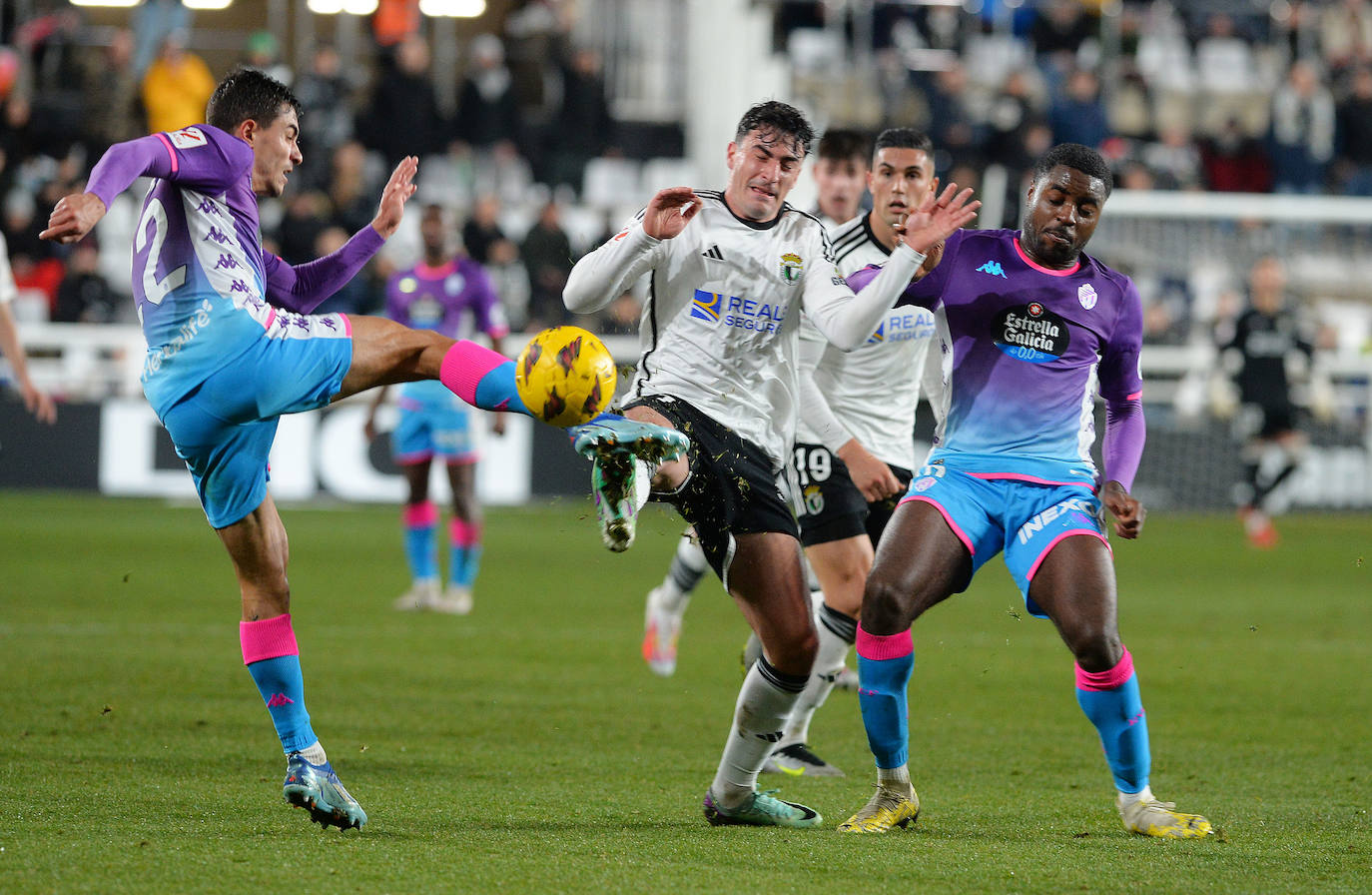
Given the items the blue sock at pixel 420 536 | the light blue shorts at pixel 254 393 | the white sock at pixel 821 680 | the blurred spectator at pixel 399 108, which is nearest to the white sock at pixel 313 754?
the light blue shorts at pixel 254 393

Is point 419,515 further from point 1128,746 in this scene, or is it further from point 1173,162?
point 1173,162

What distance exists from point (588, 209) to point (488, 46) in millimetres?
2969

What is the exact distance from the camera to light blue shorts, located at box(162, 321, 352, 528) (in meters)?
4.58

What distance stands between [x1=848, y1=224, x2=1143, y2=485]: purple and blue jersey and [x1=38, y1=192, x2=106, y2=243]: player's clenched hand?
248cm

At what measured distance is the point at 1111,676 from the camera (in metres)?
4.92

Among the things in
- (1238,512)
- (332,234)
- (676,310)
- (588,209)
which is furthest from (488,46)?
(676,310)

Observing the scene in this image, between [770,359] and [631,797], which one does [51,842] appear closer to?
[631,797]

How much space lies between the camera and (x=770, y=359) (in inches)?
210

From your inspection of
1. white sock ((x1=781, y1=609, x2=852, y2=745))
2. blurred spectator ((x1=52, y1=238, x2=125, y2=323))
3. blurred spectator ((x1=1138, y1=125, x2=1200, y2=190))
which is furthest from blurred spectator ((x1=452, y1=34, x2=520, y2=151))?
white sock ((x1=781, y1=609, x2=852, y2=745))

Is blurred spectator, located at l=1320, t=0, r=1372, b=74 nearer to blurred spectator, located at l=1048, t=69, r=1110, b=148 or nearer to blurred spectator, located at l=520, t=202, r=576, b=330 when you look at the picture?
blurred spectator, located at l=1048, t=69, r=1110, b=148

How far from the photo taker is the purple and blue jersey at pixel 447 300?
1114cm

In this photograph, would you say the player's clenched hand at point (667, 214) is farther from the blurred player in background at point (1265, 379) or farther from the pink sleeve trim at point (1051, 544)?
the blurred player in background at point (1265, 379)

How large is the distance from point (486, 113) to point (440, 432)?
974cm

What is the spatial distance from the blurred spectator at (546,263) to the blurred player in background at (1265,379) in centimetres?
676
